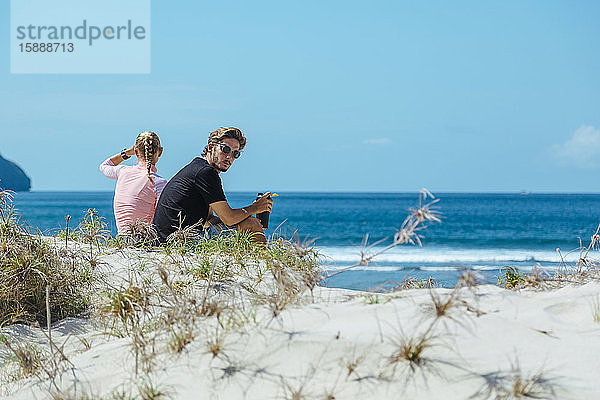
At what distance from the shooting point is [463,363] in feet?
8.35

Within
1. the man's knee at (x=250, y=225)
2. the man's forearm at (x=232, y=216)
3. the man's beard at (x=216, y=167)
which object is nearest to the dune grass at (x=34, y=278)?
the man's forearm at (x=232, y=216)

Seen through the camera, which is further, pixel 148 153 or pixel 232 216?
pixel 148 153

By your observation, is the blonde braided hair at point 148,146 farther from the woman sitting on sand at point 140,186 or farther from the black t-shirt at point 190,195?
the black t-shirt at point 190,195

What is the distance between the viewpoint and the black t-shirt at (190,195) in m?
5.65

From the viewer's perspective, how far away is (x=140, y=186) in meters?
6.57

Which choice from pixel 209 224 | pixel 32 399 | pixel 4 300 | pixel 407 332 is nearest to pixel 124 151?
pixel 209 224

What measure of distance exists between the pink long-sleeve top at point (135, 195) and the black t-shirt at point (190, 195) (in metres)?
0.87

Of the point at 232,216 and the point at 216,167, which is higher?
the point at 216,167

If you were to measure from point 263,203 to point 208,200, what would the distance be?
1.74 ft

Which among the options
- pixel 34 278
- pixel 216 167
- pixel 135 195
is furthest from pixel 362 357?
pixel 135 195

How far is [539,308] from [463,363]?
84 cm

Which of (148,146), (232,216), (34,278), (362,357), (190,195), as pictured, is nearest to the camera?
(362,357)

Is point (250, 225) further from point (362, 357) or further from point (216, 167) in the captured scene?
point (362, 357)

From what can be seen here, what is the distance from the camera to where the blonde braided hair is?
21.5ft
